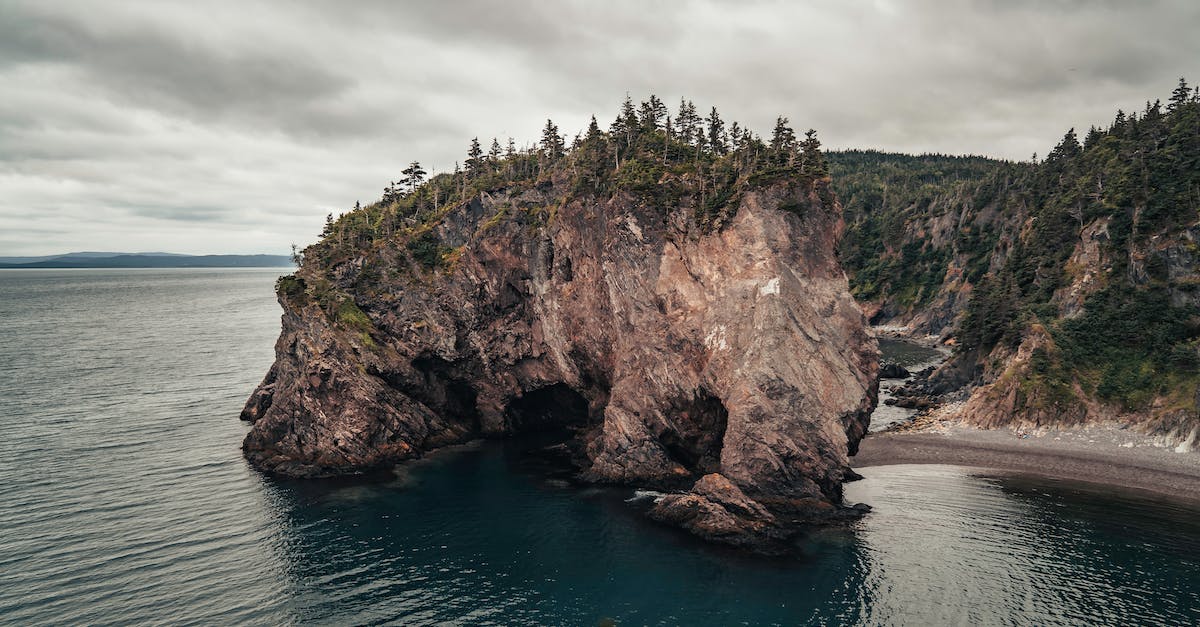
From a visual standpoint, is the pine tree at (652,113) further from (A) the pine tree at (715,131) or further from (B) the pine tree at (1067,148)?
(B) the pine tree at (1067,148)

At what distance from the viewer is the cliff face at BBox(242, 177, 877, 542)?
177ft

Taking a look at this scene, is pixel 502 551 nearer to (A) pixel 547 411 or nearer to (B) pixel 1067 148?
(A) pixel 547 411

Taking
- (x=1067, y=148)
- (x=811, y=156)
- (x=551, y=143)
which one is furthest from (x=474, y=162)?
(x=1067, y=148)

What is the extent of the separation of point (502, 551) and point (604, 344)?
2846cm

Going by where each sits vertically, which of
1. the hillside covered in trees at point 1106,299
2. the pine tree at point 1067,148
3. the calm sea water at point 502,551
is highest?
the pine tree at point 1067,148

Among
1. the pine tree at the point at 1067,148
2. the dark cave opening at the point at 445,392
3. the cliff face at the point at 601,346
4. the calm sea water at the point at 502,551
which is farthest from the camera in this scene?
the pine tree at the point at 1067,148

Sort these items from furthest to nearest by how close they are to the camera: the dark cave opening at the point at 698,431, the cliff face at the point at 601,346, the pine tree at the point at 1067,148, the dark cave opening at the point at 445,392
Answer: the pine tree at the point at 1067,148, the dark cave opening at the point at 445,392, the dark cave opening at the point at 698,431, the cliff face at the point at 601,346

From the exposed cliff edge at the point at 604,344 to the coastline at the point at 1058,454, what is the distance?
662 inches

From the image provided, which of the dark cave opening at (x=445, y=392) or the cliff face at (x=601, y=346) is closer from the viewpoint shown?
the cliff face at (x=601, y=346)

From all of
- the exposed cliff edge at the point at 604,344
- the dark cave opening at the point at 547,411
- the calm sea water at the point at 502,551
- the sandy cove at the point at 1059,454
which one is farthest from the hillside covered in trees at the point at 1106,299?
the dark cave opening at the point at 547,411

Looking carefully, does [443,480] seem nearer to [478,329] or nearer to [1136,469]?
[478,329]

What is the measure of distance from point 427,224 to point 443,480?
38.1m

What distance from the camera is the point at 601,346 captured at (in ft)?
226

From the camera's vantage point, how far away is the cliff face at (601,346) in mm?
53938
